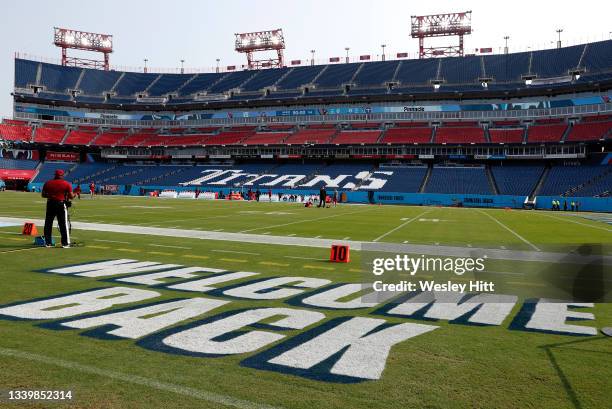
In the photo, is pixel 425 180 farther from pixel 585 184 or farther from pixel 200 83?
pixel 200 83

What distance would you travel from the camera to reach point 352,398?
384cm

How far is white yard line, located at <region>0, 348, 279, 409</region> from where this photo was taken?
3.74m

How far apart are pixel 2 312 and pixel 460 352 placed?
618 centimetres

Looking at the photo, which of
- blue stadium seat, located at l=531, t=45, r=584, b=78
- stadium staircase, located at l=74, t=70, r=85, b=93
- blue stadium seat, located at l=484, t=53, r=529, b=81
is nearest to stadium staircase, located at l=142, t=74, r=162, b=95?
stadium staircase, located at l=74, t=70, r=85, b=93

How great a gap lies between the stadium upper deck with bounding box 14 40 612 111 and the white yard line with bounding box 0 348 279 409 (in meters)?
71.0

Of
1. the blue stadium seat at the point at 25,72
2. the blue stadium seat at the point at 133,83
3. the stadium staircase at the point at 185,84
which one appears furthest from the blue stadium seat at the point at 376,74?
the blue stadium seat at the point at 25,72

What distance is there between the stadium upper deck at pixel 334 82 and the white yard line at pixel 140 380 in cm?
7100

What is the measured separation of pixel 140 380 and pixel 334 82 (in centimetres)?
8144

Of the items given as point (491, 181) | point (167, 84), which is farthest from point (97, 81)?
point (491, 181)

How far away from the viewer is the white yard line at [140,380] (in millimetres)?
3736

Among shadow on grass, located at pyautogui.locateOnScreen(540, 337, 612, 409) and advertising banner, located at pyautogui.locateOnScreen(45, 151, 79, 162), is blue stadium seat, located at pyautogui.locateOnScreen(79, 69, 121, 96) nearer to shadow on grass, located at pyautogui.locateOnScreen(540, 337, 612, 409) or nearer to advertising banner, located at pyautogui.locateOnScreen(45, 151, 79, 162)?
advertising banner, located at pyautogui.locateOnScreen(45, 151, 79, 162)

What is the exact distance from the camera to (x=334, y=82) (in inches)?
3209

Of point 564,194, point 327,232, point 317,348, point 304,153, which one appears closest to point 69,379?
point 317,348

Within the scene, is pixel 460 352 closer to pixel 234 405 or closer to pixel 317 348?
pixel 317 348
